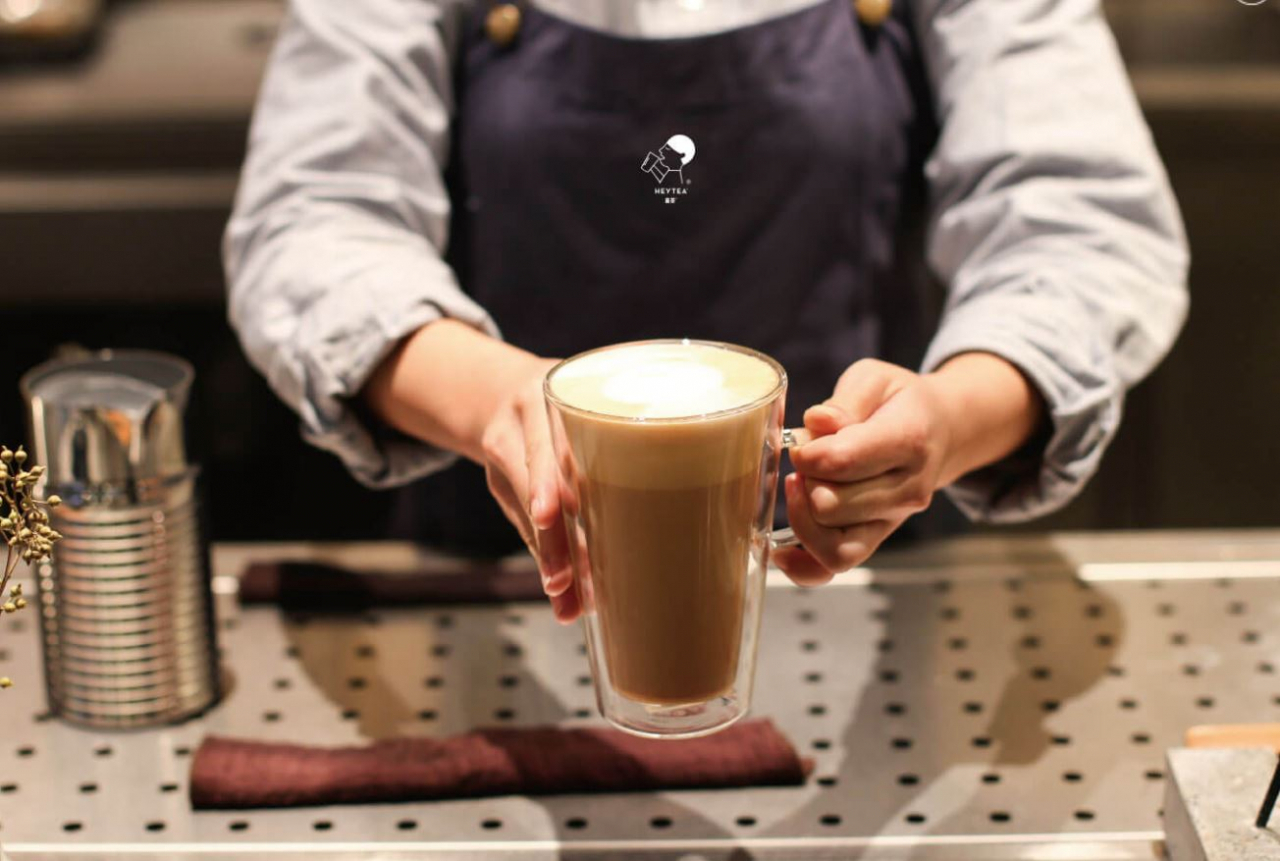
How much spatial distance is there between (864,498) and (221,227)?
53.8 inches

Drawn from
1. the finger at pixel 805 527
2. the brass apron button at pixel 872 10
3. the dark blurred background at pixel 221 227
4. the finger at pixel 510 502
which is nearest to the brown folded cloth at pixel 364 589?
the finger at pixel 510 502

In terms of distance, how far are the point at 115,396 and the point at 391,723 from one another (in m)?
0.28

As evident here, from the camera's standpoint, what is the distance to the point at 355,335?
1.07m

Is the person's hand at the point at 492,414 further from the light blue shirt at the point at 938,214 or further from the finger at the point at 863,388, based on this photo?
the finger at the point at 863,388

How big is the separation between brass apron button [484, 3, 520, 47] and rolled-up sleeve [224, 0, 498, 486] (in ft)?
0.16

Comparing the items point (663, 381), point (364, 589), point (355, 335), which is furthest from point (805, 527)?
point (364, 589)

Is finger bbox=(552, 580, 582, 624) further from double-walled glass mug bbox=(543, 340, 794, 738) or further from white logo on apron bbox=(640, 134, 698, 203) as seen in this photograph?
white logo on apron bbox=(640, 134, 698, 203)

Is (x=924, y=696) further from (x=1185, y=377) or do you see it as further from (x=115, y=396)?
(x=1185, y=377)

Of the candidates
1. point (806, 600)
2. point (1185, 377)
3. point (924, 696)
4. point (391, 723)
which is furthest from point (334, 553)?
point (1185, 377)

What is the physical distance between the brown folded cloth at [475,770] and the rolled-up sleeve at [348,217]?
8.7 inches

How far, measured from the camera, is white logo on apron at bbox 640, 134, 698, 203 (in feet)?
2.96

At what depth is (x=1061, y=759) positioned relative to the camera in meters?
1.02

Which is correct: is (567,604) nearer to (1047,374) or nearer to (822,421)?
(822,421)

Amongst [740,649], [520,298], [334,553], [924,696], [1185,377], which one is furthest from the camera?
[1185,377]
